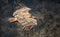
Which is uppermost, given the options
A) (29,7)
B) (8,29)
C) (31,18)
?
(29,7)

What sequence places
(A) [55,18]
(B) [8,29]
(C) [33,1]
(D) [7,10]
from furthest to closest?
(C) [33,1], (D) [7,10], (A) [55,18], (B) [8,29]

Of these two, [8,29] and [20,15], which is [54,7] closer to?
→ [20,15]

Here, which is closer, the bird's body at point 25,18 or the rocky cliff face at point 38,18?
the rocky cliff face at point 38,18

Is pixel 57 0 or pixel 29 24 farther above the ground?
pixel 57 0

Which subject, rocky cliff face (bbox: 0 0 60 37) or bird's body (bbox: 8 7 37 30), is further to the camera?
bird's body (bbox: 8 7 37 30)

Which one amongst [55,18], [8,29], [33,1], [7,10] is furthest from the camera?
[33,1]

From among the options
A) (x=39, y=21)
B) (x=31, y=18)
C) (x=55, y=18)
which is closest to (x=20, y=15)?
(x=31, y=18)

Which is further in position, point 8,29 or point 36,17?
point 36,17
